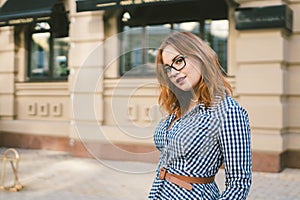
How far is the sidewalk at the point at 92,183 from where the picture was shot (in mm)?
5879

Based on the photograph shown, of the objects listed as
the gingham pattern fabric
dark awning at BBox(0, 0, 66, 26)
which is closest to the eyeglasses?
the gingham pattern fabric

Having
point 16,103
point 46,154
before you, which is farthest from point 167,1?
point 16,103

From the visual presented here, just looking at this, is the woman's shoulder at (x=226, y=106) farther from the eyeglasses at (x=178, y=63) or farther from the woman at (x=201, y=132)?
the eyeglasses at (x=178, y=63)

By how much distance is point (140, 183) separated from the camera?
6.68m

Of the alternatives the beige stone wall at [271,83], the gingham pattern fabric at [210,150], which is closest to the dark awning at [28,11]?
the beige stone wall at [271,83]

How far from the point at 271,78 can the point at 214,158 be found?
611 cm

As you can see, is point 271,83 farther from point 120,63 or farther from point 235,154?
point 235,154

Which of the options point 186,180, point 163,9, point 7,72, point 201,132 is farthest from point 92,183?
point 7,72

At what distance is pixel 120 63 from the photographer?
17.3 feet

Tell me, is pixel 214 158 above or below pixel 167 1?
below

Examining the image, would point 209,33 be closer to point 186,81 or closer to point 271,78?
point 271,78

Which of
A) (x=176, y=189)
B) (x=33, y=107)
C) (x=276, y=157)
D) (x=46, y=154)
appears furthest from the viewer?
(x=33, y=107)

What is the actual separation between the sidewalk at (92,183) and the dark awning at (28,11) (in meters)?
3.48

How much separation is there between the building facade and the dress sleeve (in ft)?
12.0
